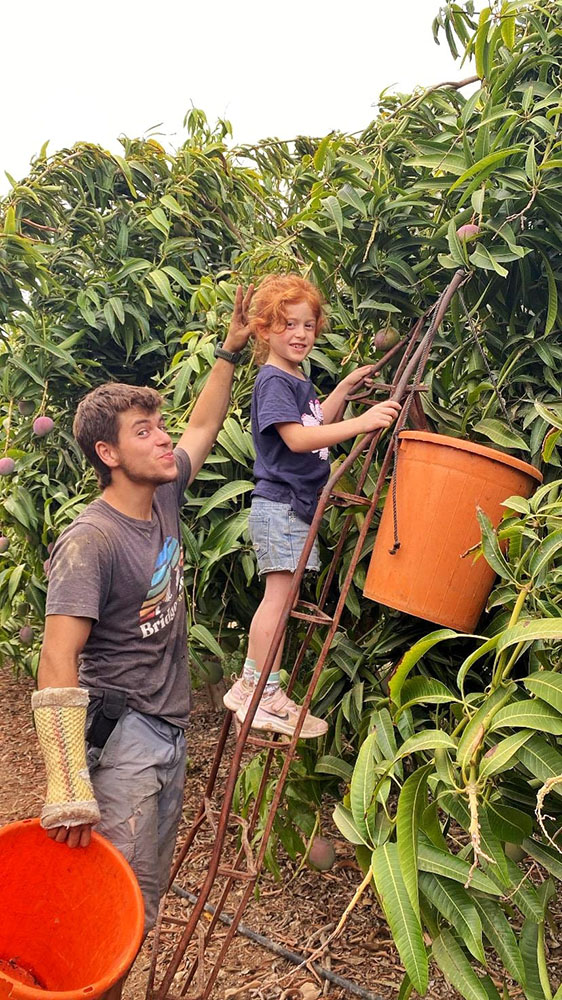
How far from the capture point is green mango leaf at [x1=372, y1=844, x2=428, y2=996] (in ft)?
4.08

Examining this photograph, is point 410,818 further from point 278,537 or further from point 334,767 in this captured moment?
point 278,537

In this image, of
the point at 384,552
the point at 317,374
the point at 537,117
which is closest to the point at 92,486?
the point at 317,374

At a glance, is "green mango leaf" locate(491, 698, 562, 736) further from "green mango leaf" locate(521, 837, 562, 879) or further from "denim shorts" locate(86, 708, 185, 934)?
"denim shorts" locate(86, 708, 185, 934)

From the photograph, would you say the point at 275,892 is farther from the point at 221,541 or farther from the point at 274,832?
the point at 221,541

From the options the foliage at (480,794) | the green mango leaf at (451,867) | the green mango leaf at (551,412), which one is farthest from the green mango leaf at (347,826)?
the green mango leaf at (551,412)

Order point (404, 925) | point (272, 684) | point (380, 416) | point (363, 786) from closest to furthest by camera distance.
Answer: point (404, 925) < point (363, 786) < point (380, 416) < point (272, 684)

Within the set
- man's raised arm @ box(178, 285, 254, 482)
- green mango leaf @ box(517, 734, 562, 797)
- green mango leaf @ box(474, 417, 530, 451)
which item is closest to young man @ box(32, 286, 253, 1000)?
man's raised arm @ box(178, 285, 254, 482)

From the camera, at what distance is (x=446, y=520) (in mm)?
1698

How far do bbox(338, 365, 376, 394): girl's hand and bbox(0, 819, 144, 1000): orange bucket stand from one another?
1210mm

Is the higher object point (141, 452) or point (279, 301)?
point (279, 301)

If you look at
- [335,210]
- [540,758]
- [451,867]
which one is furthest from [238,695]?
[335,210]

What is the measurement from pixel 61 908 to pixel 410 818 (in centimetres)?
84

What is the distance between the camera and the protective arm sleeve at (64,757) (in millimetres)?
1555

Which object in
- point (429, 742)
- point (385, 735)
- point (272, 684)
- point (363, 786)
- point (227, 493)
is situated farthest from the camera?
point (227, 493)
